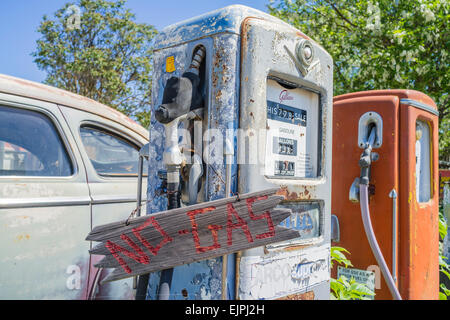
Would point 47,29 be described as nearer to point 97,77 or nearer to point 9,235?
point 97,77

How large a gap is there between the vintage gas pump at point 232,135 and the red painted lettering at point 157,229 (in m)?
0.10

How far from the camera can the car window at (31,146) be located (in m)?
2.32

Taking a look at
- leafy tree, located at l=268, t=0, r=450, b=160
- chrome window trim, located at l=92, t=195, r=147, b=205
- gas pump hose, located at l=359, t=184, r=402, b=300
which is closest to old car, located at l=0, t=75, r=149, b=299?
chrome window trim, located at l=92, t=195, r=147, b=205

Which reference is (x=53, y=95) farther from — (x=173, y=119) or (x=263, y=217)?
(x=263, y=217)

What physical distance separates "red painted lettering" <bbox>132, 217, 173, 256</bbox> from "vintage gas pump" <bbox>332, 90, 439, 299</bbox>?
155cm

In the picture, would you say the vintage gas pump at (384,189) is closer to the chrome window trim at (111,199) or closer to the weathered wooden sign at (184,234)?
the weathered wooden sign at (184,234)

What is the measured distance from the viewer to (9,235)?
205 cm

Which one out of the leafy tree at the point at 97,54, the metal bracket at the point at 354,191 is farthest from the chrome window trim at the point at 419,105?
the leafy tree at the point at 97,54

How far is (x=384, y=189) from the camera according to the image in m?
2.86

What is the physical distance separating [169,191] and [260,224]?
38cm

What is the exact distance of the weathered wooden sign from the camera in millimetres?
1538

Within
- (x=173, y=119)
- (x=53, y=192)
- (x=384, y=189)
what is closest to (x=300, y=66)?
(x=173, y=119)

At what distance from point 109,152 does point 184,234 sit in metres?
1.50

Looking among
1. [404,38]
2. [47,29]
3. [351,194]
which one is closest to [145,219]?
[351,194]
